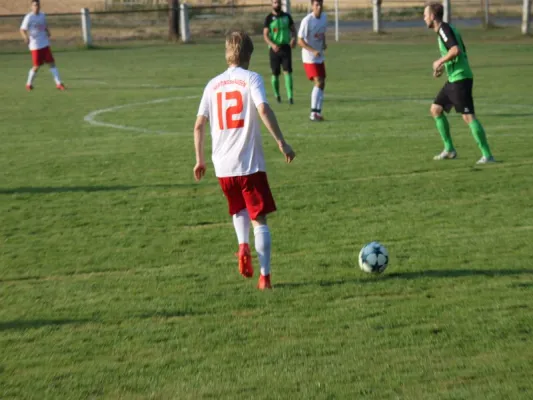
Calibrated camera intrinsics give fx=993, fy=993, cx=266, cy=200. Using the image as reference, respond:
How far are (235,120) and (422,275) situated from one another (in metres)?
1.82

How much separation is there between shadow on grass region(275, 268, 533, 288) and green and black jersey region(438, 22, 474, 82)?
5.03 metres

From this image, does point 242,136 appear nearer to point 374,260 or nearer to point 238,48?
point 238,48

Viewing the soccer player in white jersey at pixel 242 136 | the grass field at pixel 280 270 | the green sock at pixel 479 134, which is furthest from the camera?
the green sock at pixel 479 134

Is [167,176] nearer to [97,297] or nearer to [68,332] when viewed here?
[97,297]

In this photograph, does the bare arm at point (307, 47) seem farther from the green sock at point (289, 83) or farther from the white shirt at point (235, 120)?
the white shirt at point (235, 120)

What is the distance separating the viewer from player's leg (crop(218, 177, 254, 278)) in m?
7.19

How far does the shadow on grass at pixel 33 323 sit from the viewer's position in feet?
21.2

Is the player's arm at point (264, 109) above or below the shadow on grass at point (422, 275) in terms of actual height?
above

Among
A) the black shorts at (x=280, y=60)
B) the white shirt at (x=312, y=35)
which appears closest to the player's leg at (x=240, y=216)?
the white shirt at (x=312, y=35)

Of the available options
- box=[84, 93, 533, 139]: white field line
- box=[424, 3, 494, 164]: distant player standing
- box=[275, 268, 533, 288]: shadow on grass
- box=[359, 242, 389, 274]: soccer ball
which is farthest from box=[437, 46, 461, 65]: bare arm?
box=[359, 242, 389, 274]: soccer ball

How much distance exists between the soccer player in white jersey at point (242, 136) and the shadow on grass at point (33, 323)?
1.32m

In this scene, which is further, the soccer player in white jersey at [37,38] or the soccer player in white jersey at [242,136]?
the soccer player in white jersey at [37,38]

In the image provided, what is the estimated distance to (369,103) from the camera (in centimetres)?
1953

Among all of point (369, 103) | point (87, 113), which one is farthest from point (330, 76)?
point (87, 113)
